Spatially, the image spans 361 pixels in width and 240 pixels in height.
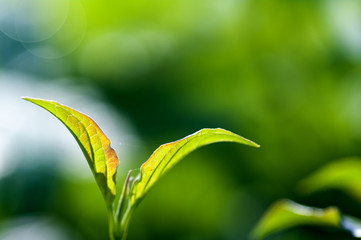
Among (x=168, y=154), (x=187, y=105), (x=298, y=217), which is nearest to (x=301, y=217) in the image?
(x=298, y=217)

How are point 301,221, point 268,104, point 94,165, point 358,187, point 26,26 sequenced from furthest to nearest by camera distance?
point 26,26
point 268,104
point 358,187
point 301,221
point 94,165

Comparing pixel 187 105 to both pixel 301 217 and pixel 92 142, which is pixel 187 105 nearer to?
pixel 301 217

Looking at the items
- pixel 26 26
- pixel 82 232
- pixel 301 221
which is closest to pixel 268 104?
pixel 82 232

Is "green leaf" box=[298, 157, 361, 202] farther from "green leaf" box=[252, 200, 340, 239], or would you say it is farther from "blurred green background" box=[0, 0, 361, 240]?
"blurred green background" box=[0, 0, 361, 240]

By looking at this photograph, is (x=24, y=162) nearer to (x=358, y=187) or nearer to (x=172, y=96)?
(x=172, y=96)

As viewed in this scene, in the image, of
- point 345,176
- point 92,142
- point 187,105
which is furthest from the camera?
point 187,105
